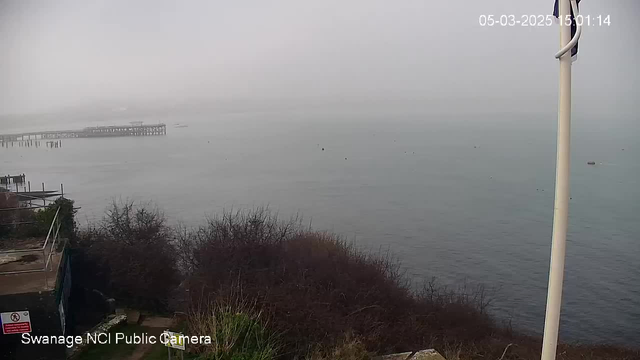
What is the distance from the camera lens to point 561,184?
4012 mm

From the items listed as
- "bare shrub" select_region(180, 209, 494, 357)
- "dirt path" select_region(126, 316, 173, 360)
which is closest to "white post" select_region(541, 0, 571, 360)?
"bare shrub" select_region(180, 209, 494, 357)

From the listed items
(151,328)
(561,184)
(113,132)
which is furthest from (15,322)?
(113,132)

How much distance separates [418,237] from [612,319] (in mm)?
11391

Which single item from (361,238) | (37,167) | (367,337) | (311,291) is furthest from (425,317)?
(37,167)

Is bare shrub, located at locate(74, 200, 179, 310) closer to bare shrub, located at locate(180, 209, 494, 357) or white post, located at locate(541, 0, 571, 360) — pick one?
bare shrub, located at locate(180, 209, 494, 357)

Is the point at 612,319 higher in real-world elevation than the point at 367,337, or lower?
lower

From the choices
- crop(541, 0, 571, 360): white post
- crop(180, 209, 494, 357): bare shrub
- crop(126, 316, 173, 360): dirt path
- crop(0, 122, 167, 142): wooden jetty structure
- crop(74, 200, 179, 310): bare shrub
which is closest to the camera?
crop(541, 0, 571, 360): white post

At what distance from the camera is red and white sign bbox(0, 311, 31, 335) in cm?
727

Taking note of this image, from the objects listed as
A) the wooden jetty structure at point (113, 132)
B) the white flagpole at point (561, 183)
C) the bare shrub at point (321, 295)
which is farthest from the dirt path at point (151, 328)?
the wooden jetty structure at point (113, 132)

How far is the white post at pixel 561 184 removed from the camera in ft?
13.0

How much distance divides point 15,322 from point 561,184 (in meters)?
7.55

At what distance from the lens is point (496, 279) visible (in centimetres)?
2295

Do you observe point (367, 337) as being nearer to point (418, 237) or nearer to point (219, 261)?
point (219, 261)

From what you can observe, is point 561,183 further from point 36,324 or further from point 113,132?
point 113,132
